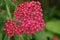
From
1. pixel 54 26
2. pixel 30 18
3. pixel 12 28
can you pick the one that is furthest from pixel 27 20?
pixel 54 26

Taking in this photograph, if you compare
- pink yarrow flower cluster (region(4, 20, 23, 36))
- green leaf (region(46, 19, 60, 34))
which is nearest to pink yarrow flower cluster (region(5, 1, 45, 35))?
pink yarrow flower cluster (region(4, 20, 23, 36))

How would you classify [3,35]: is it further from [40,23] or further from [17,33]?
[40,23]

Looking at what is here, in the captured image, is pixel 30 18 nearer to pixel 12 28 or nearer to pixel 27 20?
pixel 27 20

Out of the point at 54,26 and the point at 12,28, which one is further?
the point at 54,26

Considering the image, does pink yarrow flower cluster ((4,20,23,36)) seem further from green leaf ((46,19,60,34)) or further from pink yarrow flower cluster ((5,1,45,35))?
green leaf ((46,19,60,34))

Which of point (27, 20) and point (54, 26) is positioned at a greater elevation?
point (27, 20)

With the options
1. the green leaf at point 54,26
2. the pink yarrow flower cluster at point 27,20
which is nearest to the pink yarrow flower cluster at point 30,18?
the pink yarrow flower cluster at point 27,20
